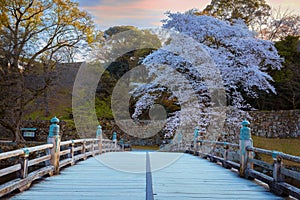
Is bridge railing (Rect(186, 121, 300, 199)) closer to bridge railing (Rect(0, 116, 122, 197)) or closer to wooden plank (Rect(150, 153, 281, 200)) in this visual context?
wooden plank (Rect(150, 153, 281, 200))

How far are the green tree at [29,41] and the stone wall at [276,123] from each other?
10956 millimetres

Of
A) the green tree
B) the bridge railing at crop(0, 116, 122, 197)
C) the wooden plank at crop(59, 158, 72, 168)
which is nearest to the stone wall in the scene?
the green tree

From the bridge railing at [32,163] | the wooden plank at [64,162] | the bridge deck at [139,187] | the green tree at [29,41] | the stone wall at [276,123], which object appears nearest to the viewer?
→ the bridge railing at [32,163]

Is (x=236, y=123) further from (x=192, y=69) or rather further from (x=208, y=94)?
(x=192, y=69)

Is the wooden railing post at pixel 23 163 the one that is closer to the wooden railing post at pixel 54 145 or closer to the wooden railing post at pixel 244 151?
the wooden railing post at pixel 54 145

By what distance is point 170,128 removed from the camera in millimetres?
11414

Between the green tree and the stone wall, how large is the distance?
431 inches

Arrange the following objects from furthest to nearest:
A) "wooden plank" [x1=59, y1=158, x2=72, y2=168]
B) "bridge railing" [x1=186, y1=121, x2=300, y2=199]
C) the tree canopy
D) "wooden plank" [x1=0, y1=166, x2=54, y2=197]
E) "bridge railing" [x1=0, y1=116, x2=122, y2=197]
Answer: the tree canopy, "wooden plank" [x1=59, y1=158, x2=72, y2=168], "bridge railing" [x1=186, y1=121, x2=300, y2=199], "bridge railing" [x1=0, y1=116, x2=122, y2=197], "wooden plank" [x1=0, y1=166, x2=54, y2=197]

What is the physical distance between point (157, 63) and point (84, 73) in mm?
11957

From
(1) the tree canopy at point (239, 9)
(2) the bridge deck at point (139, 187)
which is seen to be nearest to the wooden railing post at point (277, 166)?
(2) the bridge deck at point (139, 187)

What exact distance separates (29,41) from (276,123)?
1466 cm

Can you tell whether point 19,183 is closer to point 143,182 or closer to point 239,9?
point 143,182

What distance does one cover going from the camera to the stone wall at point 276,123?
60.9 feet

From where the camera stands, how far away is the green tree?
14.7 meters
